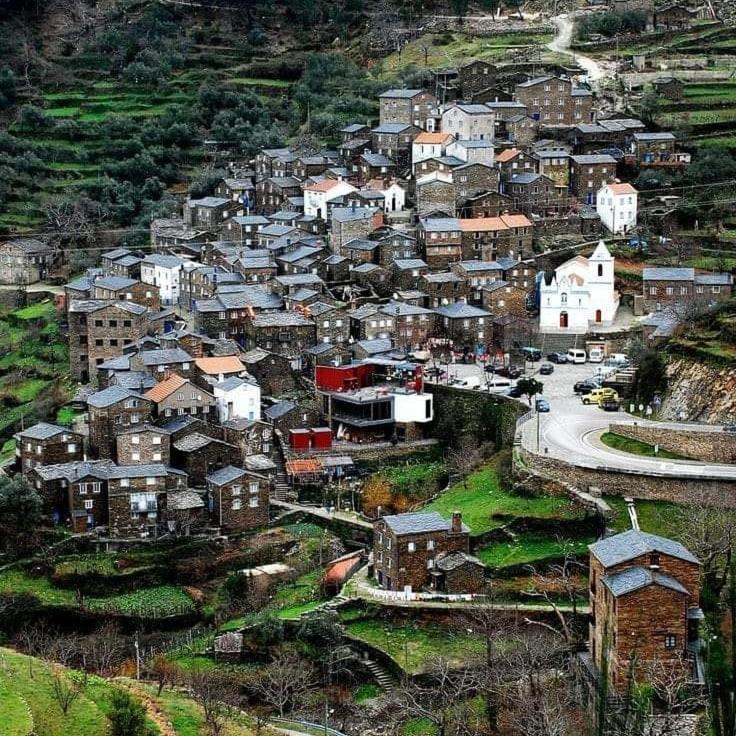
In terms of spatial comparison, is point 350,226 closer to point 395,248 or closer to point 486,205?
point 395,248

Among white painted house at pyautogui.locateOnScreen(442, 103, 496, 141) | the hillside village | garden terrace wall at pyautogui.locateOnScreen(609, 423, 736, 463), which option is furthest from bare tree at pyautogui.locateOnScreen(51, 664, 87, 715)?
white painted house at pyautogui.locateOnScreen(442, 103, 496, 141)

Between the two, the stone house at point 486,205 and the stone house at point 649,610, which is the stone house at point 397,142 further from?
the stone house at point 649,610

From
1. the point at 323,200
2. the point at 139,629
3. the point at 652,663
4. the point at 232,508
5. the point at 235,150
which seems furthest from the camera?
the point at 235,150

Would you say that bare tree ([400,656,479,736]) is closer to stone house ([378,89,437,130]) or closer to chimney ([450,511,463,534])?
chimney ([450,511,463,534])

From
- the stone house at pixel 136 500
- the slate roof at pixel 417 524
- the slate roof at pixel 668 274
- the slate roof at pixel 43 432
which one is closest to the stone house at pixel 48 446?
the slate roof at pixel 43 432

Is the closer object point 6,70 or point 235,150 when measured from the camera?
point 235,150

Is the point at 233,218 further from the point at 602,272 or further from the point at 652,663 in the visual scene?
the point at 652,663

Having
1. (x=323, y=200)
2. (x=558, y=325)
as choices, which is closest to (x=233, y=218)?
(x=323, y=200)
